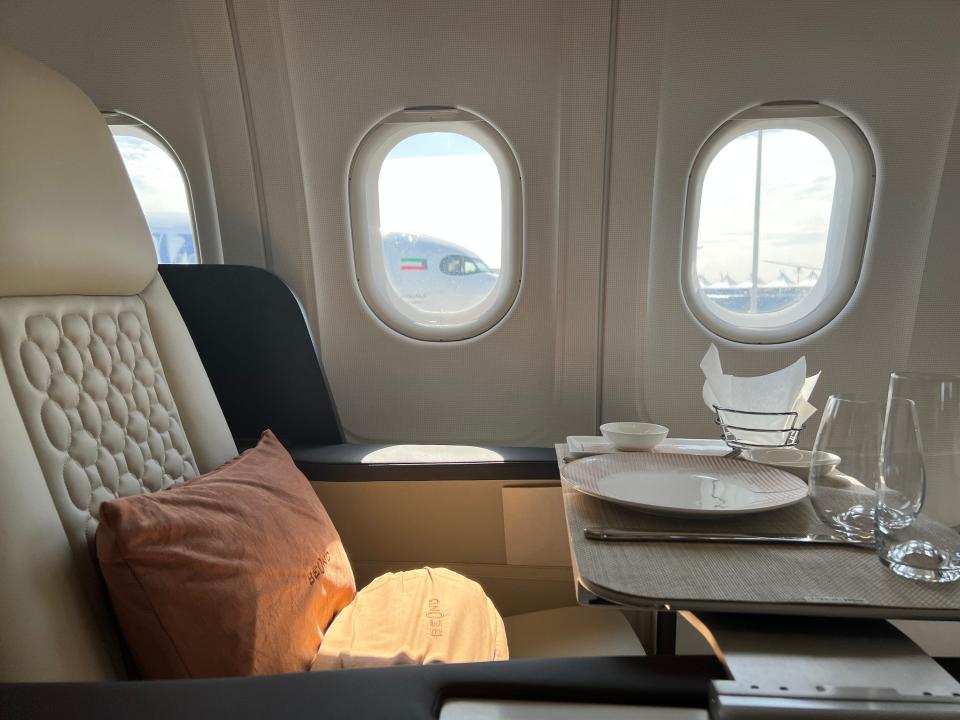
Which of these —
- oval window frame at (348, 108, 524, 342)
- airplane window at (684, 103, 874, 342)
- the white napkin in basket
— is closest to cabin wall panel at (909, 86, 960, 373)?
airplane window at (684, 103, 874, 342)

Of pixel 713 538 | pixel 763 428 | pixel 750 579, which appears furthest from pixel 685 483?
pixel 763 428

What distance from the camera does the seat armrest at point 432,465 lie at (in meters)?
1.39

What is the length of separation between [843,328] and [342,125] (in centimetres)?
177

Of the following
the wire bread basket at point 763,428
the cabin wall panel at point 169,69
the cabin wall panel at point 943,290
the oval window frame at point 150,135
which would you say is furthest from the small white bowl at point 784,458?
the oval window frame at point 150,135

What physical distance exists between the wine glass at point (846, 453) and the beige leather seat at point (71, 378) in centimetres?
61

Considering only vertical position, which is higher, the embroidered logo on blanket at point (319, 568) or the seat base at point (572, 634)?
the embroidered logo on blanket at point (319, 568)

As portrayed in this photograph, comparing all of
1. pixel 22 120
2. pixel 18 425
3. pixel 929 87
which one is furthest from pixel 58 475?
pixel 929 87

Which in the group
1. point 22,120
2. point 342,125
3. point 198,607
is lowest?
point 198,607

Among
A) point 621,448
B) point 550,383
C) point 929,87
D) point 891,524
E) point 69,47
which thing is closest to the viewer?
point 891,524

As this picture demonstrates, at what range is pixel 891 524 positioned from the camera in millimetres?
673

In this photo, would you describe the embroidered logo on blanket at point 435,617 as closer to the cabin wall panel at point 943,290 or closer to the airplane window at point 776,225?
the airplane window at point 776,225

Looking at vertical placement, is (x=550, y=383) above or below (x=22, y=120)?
below

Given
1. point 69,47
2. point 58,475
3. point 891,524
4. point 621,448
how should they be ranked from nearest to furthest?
point 891,524 → point 58,475 → point 621,448 → point 69,47

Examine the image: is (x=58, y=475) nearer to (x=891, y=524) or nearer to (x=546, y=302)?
(x=891, y=524)
